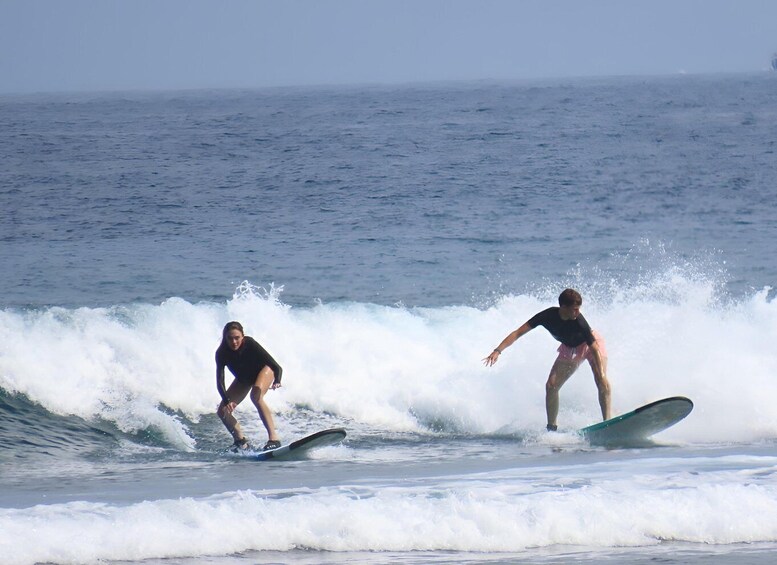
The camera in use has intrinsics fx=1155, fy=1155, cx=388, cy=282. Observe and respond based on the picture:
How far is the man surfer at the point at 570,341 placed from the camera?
34.9 ft

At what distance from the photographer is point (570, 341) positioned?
428 inches

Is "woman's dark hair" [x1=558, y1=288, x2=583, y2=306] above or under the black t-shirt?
above

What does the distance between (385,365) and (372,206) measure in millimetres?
15245

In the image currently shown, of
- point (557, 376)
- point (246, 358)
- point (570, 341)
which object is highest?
Answer: point (570, 341)

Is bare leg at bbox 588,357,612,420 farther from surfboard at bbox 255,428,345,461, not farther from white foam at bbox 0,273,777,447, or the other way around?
surfboard at bbox 255,428,345,461

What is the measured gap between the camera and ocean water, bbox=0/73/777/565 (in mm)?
7633

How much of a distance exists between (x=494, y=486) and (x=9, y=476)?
4259mm

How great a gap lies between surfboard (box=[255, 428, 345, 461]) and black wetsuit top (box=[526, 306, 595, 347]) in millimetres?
2163

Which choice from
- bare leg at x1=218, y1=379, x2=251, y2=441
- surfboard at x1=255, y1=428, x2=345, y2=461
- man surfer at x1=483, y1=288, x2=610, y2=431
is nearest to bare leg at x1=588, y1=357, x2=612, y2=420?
man surfer at x1=483, y1=288, x2=610, y2=431

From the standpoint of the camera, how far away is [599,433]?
34.8 ft

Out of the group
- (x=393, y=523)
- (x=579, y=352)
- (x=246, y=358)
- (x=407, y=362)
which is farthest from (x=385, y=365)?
(x=393, y=523)

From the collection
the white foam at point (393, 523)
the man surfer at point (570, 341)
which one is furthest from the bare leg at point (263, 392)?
the white foam at point (393, 523)

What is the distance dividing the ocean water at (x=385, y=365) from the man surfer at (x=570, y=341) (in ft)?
1.91

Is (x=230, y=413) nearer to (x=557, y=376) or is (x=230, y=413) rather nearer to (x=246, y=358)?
(x=246, y=358)
